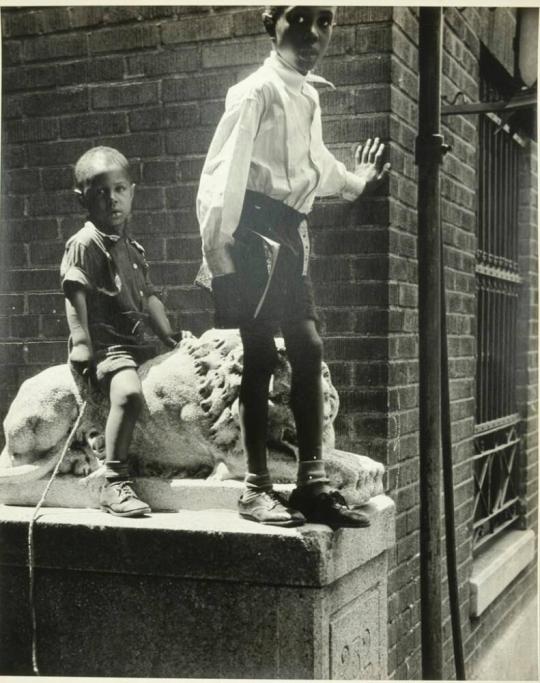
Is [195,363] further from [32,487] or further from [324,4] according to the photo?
[324,4]

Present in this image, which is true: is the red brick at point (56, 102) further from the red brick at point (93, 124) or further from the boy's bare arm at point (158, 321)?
the boy's bare arm at point (158, 321)

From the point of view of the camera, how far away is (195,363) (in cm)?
298

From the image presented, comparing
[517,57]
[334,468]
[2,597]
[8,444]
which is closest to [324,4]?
[517,57]

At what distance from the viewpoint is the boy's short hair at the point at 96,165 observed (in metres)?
3.01

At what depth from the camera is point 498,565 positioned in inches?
169

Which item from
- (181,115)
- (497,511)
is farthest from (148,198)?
(497,511)

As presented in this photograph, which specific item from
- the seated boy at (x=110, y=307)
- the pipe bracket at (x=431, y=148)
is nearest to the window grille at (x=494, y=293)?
the pipe bracket at (x=431, y=148)

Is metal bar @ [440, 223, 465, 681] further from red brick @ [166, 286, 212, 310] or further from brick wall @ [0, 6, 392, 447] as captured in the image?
red brick @ [166, 286, 212, 310]

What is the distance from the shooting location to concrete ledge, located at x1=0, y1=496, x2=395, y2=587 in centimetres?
265

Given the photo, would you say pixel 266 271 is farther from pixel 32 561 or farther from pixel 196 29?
pixel 32 561

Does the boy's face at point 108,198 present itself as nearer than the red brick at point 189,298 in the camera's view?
Yes

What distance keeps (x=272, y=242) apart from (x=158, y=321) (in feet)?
1.99

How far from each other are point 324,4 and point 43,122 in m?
1.25

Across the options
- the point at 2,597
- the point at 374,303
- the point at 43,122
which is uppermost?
the point at 43,122
